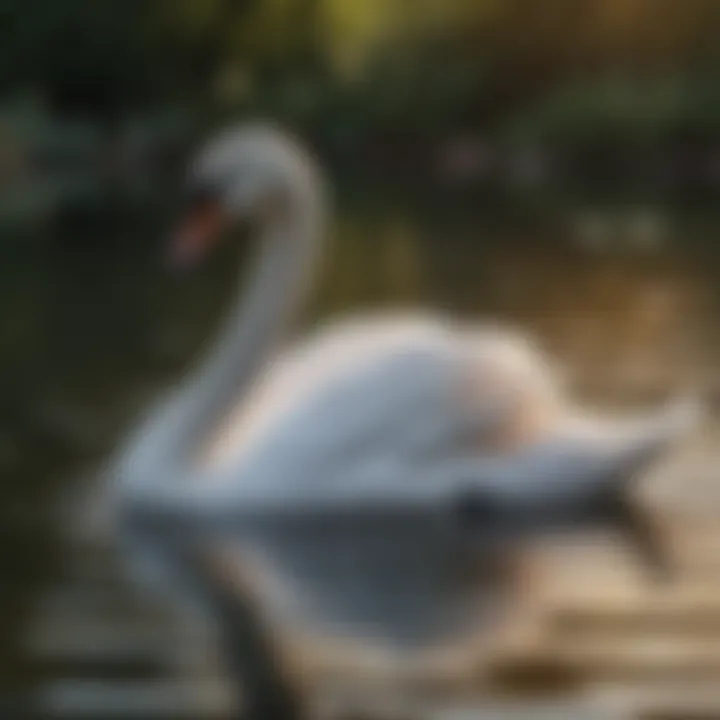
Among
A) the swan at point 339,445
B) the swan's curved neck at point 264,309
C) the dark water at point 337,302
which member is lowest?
the swan at point 339,445

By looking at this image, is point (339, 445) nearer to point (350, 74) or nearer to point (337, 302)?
point (337, 302)

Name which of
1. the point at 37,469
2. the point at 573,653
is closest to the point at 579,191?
the point at 37,469

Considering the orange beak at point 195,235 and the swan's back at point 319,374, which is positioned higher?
the orange beak at point 195,235

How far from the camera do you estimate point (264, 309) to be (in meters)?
4.76

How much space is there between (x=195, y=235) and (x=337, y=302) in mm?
3642

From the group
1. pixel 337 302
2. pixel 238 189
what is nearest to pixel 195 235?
pixel 238 189

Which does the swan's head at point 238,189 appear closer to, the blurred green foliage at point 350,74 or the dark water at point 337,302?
the dark water at point 337,302

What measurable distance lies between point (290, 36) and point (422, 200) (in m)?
2.65

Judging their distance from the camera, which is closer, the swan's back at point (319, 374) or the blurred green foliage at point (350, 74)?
the swan's back at point (319, 374)

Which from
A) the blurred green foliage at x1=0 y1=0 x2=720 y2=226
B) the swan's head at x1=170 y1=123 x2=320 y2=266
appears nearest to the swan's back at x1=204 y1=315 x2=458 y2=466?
the swan's head at x1=170 y1=123 x2=320 y2=266

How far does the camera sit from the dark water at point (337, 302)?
5.03 metres

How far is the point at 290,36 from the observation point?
16.2m

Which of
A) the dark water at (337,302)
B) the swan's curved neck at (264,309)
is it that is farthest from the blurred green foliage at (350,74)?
the swan's curved neck at (264,309)

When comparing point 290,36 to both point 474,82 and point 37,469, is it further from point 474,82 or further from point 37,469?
point 37,469
